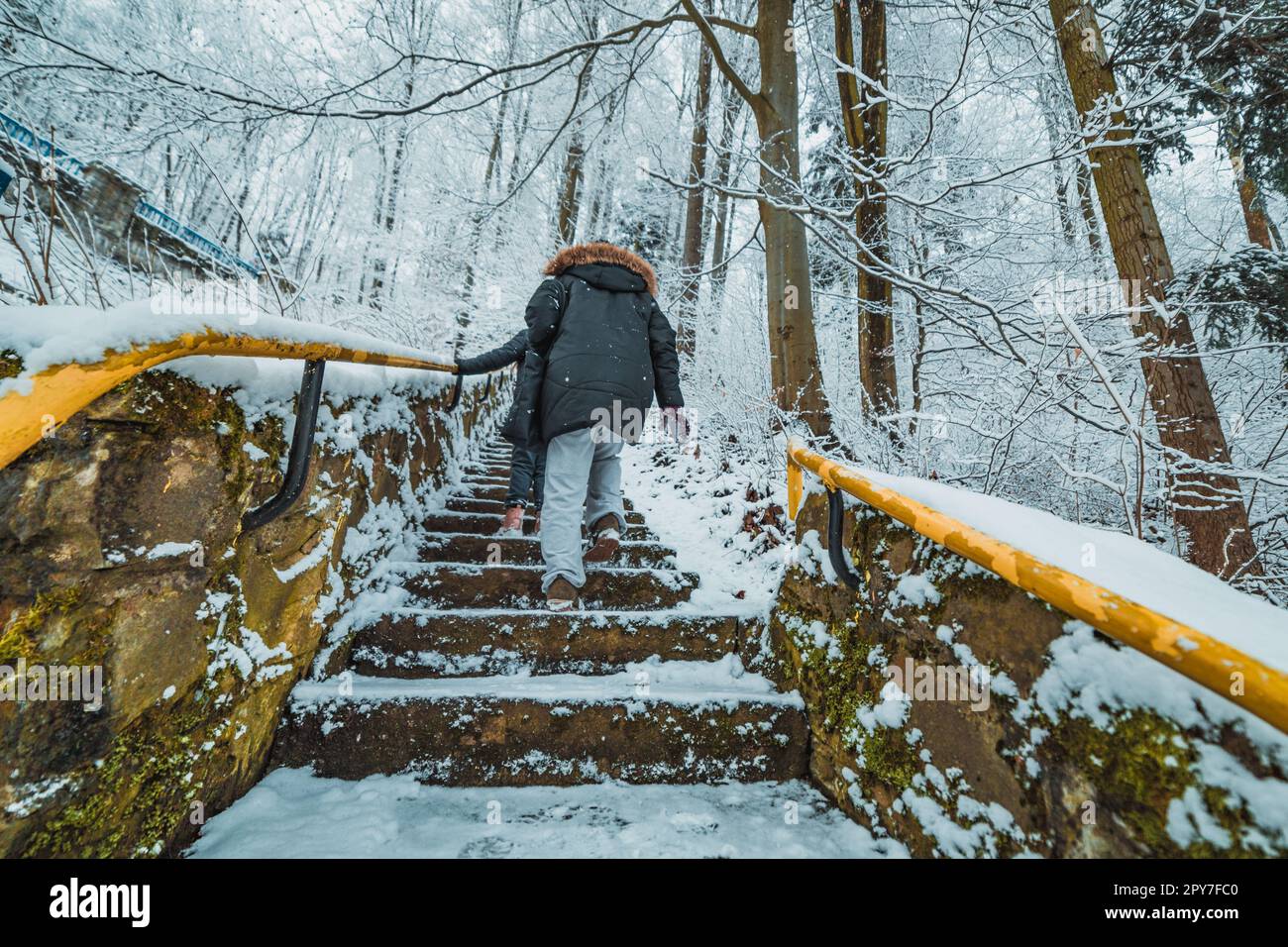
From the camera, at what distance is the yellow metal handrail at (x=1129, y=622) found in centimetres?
70

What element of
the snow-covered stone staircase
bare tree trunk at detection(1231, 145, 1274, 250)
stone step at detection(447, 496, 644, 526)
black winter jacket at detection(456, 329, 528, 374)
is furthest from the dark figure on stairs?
bare tree trunk at detection(1231, 145, 1274, 250)

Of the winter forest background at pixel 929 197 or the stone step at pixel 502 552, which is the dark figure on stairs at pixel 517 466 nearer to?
the stone step at pixel 502 552

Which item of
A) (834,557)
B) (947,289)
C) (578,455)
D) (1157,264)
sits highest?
(1157,264)

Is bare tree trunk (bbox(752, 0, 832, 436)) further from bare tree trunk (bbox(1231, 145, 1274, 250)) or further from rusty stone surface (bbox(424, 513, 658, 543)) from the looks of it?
bare tree trunk (bbox(1231, 145, 1274, 250))

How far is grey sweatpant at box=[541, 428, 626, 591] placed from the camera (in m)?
2.50

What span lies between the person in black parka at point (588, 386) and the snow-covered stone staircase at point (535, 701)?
35cm

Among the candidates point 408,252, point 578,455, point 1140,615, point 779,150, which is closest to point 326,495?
point 578,455

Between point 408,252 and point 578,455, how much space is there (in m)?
9.36

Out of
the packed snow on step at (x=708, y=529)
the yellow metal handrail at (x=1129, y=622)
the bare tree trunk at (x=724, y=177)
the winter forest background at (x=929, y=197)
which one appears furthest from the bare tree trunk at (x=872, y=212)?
the yellow metal handrail at (x=1129, y=622)

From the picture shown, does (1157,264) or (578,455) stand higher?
(1157,264)

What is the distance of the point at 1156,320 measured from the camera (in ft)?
10.6

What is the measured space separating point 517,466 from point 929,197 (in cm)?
286
